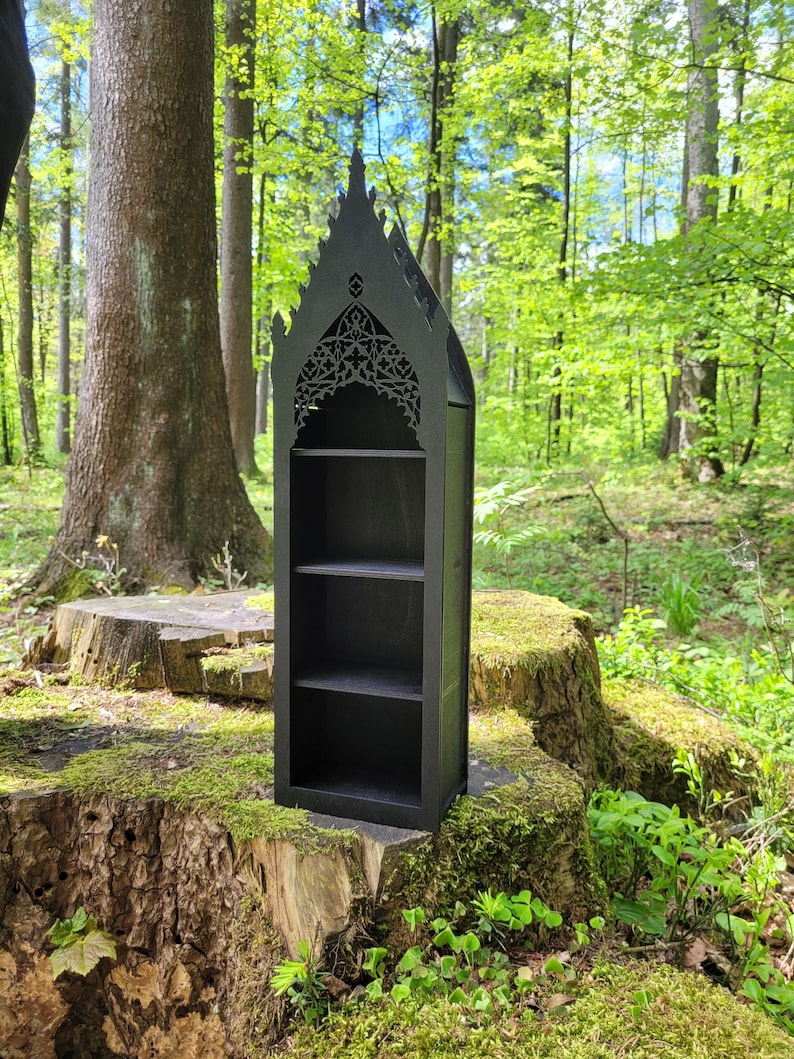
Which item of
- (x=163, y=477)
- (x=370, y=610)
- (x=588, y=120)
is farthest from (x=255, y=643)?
(x=588, y=120)

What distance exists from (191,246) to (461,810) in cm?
423

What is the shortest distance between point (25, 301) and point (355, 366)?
1243 cm

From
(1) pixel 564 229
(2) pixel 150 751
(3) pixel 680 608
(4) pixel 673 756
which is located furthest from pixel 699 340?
(2) pixel 150 751

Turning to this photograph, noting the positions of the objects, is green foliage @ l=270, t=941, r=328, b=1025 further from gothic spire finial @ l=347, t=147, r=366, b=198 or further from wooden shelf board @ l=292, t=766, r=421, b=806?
gothic spire finial @ l=347, t=147, r=366, b=198

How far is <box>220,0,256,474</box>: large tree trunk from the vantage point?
8.10m

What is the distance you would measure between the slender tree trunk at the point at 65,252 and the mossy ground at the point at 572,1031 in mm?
11677

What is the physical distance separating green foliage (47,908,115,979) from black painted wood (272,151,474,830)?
0.69 m

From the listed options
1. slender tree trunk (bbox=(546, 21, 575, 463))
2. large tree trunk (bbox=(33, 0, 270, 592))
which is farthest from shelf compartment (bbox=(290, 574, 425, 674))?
slender tree trunk (bbox=(546, 21, 575, 463))

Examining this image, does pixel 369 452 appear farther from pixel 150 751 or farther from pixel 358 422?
pixel 150 751

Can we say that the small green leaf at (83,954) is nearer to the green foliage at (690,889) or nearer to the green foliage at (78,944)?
the green foliage at (78,944)

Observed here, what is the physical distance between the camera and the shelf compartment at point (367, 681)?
6.93 feet

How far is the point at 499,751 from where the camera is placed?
8.73 ft

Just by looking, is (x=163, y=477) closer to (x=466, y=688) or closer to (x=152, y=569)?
(x=152, y=569)

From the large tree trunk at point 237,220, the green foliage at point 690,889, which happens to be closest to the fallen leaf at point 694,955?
the green foliage at point 690,889
